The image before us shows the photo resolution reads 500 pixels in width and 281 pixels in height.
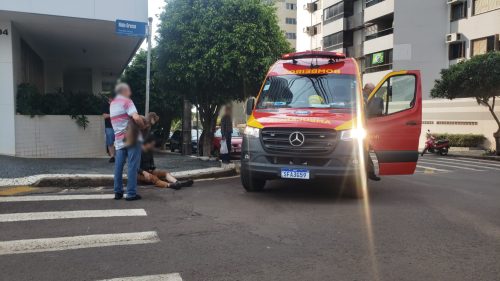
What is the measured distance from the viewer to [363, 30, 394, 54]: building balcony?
38.0m

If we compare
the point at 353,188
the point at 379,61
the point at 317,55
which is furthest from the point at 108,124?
the point at 379,61

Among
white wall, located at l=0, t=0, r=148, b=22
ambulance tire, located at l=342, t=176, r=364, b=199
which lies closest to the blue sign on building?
ambulance tire, located at l=342, t=176, r=364, b=199

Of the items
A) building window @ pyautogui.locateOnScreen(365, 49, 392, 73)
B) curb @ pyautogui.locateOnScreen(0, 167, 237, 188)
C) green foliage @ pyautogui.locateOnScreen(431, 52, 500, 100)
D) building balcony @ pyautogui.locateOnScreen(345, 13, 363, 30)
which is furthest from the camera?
building balcony @ pyautogui.locateOnScreen(345, 13, 363, 30)

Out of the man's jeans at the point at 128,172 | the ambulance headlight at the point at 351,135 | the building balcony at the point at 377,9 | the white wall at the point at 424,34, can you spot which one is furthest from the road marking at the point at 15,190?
the building balcony at the point at 377,9

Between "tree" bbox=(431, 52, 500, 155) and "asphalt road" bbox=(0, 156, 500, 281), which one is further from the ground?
"tree" bbox=(431, 52, 500, 155)

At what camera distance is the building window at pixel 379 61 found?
38794 millimetres

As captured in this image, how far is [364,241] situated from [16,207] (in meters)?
4.85

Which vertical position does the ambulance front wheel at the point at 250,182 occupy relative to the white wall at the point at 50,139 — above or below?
below

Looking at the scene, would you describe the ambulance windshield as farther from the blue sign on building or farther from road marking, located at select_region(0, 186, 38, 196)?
the blue sign on building

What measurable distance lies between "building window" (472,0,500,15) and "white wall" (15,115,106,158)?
27.4 metres

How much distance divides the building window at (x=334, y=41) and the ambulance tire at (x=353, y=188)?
41117 mm

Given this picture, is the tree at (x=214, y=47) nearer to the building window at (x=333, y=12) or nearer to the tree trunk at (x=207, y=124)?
the tree trunk at (x=207, y=124)

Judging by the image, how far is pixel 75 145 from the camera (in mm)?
13070

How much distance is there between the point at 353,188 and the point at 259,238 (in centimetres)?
287
